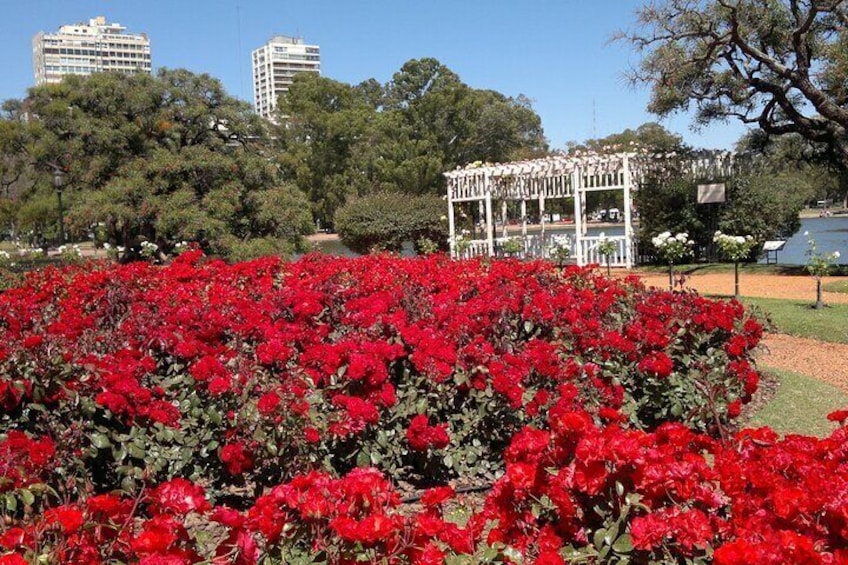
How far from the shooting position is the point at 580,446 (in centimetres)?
197

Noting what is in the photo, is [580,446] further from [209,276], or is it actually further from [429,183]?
[429,183]

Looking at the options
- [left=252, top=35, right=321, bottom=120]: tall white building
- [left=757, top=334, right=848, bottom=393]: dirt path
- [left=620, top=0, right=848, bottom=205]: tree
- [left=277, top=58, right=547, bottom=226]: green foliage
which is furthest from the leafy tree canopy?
[left=252, top=35, right=321, bottom=120]: tall white building

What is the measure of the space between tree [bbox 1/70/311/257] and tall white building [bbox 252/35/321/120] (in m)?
150

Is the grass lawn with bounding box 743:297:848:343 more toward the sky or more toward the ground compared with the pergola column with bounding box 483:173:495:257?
more toward the ground

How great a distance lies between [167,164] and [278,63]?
158949 mm

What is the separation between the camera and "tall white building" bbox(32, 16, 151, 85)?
163625mm

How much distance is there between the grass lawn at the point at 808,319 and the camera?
28.3 ft

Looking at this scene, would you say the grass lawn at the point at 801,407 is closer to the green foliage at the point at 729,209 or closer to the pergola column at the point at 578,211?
the pergola column at the point at 578,211

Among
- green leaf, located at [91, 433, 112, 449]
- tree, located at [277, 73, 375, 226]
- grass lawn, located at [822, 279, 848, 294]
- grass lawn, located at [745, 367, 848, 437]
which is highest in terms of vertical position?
tree, located at [277, 73, 375, 226]

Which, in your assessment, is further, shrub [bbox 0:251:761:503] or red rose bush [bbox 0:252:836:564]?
shrub [bbox 0:251:761:503]

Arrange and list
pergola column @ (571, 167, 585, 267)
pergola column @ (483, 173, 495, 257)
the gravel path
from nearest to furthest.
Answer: the gravel path
pergola column @ (571, 167, 585, 267)
pergola column @ (483, 173, 495, 257)

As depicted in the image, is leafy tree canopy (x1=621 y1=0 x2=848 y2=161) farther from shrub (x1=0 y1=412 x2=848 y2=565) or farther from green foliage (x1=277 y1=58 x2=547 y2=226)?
green foliage (x1=277 y1=58 x2=547 y2=226)

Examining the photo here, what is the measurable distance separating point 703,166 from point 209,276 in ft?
48.9

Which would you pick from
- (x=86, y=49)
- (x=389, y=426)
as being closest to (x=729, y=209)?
(x=389, y=426)
